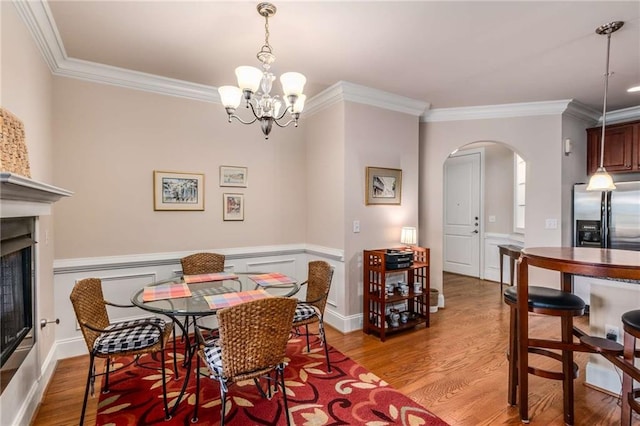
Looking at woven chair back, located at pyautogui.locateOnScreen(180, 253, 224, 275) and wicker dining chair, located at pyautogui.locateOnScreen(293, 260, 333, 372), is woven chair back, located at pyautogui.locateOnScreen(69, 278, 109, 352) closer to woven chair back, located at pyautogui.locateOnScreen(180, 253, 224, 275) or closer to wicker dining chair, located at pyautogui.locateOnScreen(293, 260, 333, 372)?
woven chair back, located at pyautogui.locateOnScreen(180, 253, 224, 275)

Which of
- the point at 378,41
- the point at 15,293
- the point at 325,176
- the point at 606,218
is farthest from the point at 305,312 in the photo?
the point at 606,218

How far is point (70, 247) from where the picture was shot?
117 inches

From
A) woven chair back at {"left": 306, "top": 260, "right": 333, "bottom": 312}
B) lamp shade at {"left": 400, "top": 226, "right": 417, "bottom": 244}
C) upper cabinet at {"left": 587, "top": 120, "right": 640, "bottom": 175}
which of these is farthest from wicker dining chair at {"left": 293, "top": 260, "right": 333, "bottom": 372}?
upper cabinet at {"left": 587, "top": 120, "right": 640, "bottom": 175}

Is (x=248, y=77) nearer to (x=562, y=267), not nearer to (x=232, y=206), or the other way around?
(x=232, y=206)

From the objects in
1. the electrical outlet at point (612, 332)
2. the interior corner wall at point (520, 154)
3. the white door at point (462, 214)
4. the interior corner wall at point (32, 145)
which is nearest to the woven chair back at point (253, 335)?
the interior corner wall at point (32, 145)

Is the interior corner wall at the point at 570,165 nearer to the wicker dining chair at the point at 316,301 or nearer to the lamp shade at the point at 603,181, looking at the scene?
the lamp shade at the point at 603,181

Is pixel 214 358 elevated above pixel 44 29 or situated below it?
below

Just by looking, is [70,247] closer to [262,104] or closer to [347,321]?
[262,104]

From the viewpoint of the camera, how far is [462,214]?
6.50 meters

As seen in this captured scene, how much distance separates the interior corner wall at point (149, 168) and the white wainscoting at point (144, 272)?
0.10 m

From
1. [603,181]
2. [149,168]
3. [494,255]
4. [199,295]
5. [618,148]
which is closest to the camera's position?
[199,295]

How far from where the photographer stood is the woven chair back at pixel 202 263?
3299 millimetres

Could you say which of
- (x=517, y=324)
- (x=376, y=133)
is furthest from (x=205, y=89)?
(x=517, y=324)

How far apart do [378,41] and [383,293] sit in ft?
7.79
